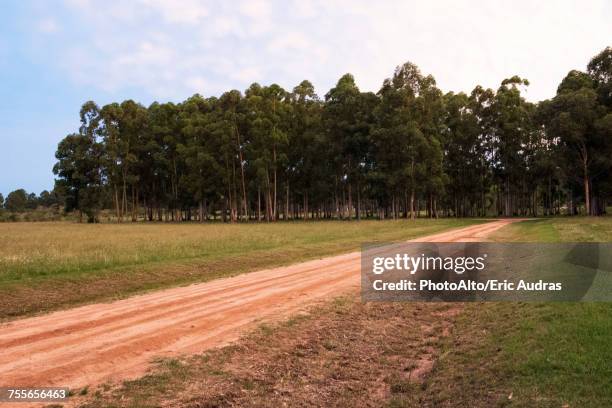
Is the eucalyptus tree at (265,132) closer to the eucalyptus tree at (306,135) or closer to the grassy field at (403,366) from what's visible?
the eucalyptus tree at (306,135)

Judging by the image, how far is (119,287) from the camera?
1501 centimetres

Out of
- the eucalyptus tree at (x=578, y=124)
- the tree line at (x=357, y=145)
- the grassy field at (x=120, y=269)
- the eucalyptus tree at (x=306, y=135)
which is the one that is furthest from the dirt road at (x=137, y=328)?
the eucalyptus tree at (x=306, y=135)

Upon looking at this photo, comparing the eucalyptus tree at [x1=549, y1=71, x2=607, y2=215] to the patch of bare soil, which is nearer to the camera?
the patch of bare soil

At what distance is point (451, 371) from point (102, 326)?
283 inches

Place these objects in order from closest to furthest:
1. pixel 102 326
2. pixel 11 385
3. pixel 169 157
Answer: pixel 11 385 → pixel 102 326 → pixel 169 157

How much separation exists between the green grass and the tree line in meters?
48.5

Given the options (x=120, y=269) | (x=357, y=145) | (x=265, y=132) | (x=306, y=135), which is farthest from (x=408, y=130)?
(x=120, y=269)

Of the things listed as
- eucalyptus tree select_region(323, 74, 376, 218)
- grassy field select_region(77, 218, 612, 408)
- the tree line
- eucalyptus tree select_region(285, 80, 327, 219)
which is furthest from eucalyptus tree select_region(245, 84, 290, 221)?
grassy field select_region(77, 218, 612, 408)

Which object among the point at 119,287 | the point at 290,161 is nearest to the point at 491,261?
the point at 119,287

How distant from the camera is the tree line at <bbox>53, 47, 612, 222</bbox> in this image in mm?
56219

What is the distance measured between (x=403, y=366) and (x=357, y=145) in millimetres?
62868

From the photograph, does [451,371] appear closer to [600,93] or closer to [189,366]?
[189,366]

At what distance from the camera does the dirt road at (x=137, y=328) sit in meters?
7.14

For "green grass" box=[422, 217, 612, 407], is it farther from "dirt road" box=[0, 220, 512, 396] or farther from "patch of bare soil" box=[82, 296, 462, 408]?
"dirt road" box=[0, 220, 512, 396]
